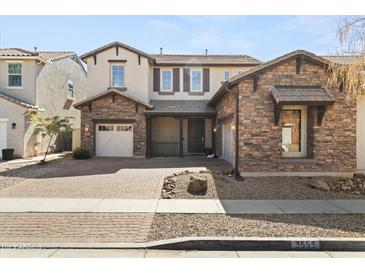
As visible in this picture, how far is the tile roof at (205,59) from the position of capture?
19.3 metres

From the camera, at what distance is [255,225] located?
221 inches

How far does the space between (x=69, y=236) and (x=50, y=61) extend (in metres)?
18.1

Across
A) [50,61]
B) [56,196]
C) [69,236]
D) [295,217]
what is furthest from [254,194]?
[50,61]

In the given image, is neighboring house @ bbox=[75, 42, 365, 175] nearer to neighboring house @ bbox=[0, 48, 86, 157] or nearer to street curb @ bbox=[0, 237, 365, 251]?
neighboring house @ bbox=[0, 48, 86, 157]

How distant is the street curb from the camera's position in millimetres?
4715

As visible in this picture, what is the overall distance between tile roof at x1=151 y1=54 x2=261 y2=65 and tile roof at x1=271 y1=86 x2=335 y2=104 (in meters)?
9.14

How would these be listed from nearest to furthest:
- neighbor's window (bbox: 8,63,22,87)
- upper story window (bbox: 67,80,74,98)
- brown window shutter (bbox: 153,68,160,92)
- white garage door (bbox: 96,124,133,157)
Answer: white garage door (bbox: 96,124,133,157) → neighbor's window (bbox: 8,63,22,87) → brown window shutter (bbox: 153,68,160,92) → upper story window (bbox: 67,80,74,98)

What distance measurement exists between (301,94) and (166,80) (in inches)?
440

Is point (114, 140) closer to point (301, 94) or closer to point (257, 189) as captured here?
point (257, 189)

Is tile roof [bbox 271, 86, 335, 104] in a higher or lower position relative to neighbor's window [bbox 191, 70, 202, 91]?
lower

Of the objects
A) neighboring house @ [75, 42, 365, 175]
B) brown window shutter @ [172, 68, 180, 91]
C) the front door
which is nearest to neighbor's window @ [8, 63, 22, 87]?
neighboring house @ [75, 42, 365, 175]

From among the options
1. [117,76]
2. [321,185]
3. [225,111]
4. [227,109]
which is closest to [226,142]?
[225,111]

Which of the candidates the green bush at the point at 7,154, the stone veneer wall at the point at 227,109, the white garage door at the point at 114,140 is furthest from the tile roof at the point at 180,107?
the green bush at the point at 7,154

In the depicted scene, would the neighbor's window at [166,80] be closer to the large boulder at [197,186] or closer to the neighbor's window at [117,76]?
the neighbor's window at [117,76]
